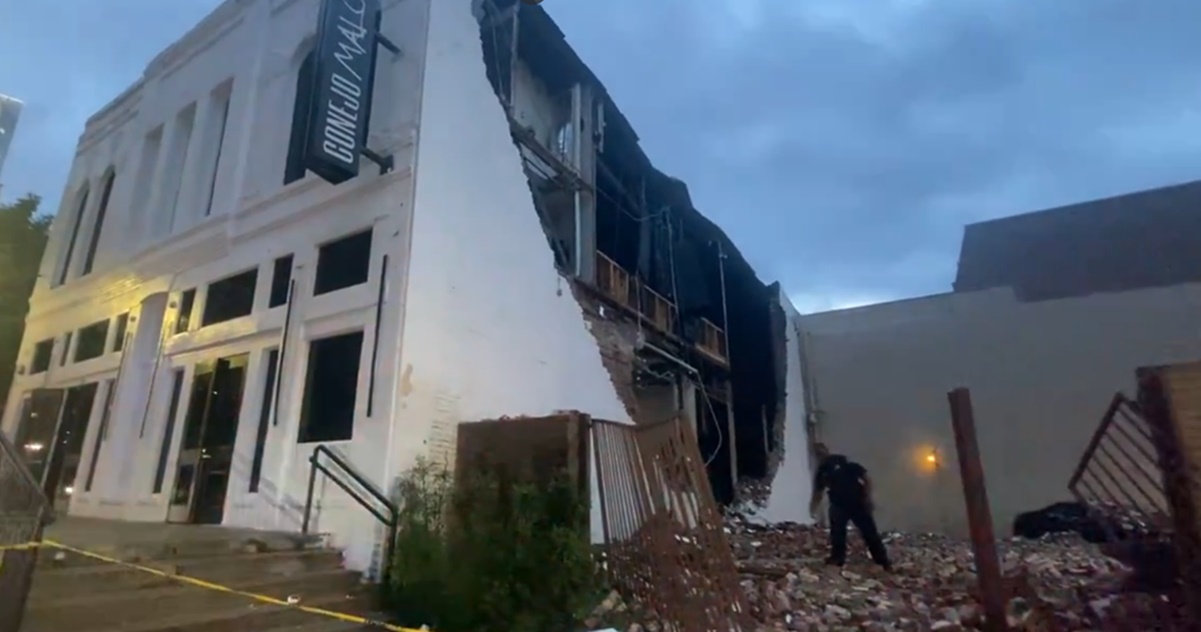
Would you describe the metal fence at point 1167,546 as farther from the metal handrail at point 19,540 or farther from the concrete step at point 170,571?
the concrete step at point 170,571

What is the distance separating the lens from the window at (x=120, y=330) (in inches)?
452

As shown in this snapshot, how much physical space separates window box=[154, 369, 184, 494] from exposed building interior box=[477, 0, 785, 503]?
6201 millimetres

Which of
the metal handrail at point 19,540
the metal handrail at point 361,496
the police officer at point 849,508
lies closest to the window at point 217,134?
the metal handrail at point 361,496

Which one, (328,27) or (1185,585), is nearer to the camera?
(1185,585)

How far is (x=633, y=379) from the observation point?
Result: 1329cm

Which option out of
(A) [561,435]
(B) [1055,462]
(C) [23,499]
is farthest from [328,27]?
(B) [1055,462]

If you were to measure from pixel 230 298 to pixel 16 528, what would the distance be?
277 inches

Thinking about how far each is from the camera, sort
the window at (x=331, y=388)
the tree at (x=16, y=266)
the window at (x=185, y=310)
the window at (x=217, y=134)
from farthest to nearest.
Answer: the tree at (x=16, y=266) < the window at (x=217, y=134) < the window at (x=185, y=310) < the window at (x=331, y=388)

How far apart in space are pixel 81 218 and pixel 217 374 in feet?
26.2

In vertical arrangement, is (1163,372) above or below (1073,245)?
below

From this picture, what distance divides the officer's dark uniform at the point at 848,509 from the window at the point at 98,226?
14.7 m

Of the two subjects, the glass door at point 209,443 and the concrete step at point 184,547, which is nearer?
the concrete step at point 184,547

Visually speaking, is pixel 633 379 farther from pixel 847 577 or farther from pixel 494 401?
pixel 847 577

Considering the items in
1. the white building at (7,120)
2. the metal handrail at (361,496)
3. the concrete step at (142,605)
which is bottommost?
the concrete step at (142,605)
